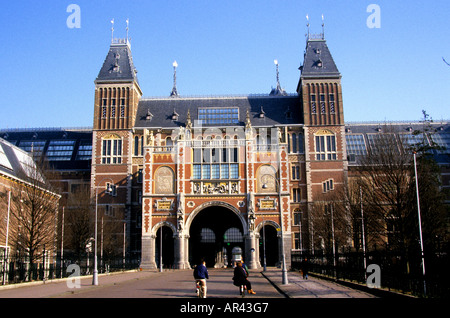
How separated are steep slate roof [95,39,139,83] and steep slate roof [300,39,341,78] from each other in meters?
27.2

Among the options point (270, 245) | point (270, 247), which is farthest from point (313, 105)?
point (270, 247)

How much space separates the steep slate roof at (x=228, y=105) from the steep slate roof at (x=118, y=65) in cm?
594

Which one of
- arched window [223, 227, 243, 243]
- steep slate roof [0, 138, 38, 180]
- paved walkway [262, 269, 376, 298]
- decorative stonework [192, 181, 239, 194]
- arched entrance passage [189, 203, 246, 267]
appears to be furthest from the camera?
arched window [223, 227, 243, 243]

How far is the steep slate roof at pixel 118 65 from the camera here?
74438 mm

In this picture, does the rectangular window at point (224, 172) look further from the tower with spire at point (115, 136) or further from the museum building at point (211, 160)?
the tower with spire at point (115, 136)

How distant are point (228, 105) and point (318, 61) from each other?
1589 cm

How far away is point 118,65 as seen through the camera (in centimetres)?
7625

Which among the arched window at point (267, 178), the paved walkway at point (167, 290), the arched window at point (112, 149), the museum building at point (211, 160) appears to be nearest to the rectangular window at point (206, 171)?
the museum building at point (211, 160)

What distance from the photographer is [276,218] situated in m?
63.2

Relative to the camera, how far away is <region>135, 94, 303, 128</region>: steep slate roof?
7538 centimetres

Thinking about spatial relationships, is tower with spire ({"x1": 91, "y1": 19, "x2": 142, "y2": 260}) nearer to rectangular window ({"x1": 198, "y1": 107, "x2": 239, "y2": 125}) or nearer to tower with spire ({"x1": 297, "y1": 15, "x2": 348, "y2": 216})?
rectangular window ({"x1": 198, "y1": 107, "x2": 239, "y2": 125})

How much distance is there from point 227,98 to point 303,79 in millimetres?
13317

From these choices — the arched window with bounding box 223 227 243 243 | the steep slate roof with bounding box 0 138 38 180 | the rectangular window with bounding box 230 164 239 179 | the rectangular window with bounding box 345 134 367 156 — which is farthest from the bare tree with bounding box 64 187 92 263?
the rectangular window with bounding box 345 134 367 156

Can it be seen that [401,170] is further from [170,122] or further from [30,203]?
[170,122]
